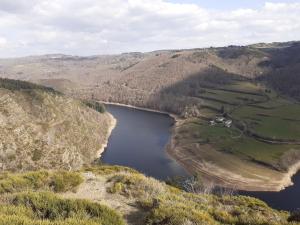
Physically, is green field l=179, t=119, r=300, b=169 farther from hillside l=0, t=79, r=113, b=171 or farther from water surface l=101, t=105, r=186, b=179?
hillside l=0, t=79, r=113, b=171

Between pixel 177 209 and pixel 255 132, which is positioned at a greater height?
pixel 177 209

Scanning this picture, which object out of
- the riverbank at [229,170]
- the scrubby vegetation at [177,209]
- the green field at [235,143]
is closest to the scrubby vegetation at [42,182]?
the scrubby vegetation at [177,209]

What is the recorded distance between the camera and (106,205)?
18.3 m

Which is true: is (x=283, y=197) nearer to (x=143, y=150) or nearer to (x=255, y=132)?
(x=255, y=132)

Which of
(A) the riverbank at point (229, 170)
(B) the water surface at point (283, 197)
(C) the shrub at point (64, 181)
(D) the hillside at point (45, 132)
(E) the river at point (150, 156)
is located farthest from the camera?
(A) the riverbank at point (229, 170)

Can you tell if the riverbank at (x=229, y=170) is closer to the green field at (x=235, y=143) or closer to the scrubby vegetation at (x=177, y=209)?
the green field at (x=235, y=143)

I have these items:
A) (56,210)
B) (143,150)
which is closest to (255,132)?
(143,150)

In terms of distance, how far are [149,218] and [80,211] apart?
320 cm

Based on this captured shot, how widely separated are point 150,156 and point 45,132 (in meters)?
37.8

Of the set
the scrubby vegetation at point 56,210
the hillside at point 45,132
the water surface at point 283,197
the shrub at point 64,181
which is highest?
the scrubby vegetation at point 56,210

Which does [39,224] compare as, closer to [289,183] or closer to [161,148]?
[289,183]

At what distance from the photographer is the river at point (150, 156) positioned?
10425 centimetres

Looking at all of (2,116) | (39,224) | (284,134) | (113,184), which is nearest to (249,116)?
(284,134)

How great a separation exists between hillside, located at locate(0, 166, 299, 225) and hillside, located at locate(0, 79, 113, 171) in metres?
48.2
